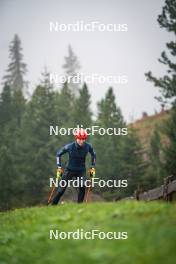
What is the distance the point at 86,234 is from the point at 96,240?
59 centimetres

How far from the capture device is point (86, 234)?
9078mm

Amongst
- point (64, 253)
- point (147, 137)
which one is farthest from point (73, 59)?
point (64, 253)

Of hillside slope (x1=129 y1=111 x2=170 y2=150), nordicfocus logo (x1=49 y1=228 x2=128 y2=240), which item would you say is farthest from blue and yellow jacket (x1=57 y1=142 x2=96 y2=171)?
hillside slope (x1=129 y1=111 x2=170 y2=150)

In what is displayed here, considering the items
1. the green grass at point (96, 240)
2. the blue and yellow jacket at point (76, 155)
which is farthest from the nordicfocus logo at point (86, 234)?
the blue and yellow jacket at point (76, 155)

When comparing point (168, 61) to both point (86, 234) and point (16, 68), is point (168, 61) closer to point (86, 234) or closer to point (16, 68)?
point (86, 234)

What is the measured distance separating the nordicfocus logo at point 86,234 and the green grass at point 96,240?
0.10 m

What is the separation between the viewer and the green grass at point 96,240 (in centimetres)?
735

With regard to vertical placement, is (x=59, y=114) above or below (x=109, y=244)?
above

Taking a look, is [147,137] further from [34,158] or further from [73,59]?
[73,59]

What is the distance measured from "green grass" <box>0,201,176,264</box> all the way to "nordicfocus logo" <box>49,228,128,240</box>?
10 centimetres

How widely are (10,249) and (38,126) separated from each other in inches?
1587

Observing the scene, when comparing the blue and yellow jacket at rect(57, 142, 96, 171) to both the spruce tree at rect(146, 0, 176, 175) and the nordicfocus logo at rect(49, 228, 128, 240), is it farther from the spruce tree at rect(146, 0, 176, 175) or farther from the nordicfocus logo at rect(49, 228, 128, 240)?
the spruce tree at rect(146, 0, 176, 175)

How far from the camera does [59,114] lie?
2206 inches

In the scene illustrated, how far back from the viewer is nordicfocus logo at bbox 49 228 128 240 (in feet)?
27.3
